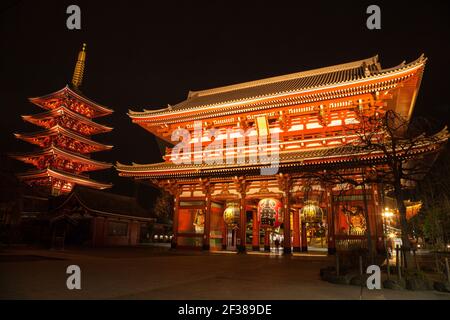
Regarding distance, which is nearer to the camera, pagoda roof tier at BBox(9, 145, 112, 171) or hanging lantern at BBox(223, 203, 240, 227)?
hanging lantern at BBox(223, 203, 240, 227)

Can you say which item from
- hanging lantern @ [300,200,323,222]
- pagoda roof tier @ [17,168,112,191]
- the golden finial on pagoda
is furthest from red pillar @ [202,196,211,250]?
the golden finial on pagoda

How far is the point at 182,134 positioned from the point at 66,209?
507 inches

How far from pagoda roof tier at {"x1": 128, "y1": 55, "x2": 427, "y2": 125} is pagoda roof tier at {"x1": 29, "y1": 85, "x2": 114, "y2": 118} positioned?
21877 millimetres

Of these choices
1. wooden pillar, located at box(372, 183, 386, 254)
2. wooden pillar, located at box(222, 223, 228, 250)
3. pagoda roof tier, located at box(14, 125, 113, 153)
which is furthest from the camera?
pagoda roof tier, located at box(14, 125, 113, 153)

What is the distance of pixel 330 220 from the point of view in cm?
1861

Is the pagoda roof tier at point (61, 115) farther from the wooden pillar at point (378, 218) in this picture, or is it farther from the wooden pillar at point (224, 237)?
the wooden pillar at point (378, 218)

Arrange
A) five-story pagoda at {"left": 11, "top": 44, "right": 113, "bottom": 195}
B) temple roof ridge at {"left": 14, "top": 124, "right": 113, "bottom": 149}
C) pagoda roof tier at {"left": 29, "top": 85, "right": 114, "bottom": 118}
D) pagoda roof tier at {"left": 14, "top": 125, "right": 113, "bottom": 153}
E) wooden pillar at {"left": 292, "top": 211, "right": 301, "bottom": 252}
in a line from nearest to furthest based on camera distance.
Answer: wooden pillar at {"left": 292, "top": 211, "right": 301, "bottom": 252}
five-story pagoda at {"left": 11, "top": 44, "right": 113, "bottom": 195}
temple roof ridge at {"left": 14, "top": 124, "right": 113, "bottom": 149}
pagoda roof tier at {"left": 14, "top": 125, "right": 113, "bottom": 153}
pagoda roof tier at {"left": 29, "top": 85, "right": 114, "bottom": 118}

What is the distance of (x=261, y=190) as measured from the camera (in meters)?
21.4

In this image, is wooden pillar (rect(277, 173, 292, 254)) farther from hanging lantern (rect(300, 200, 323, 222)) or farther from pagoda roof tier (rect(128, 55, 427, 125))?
pagoda roof tier (rect(128, 55, 427, 125))

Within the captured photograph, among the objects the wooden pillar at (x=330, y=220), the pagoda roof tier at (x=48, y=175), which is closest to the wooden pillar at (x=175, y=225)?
the wooden pillar at (x=330, y=220)

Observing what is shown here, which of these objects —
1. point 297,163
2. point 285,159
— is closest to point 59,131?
point 285,159

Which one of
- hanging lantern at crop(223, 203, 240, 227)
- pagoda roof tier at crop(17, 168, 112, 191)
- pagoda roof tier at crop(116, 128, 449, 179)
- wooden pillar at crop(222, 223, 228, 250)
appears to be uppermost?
pagoda roof tier at crop(17, 168, 112, 191)

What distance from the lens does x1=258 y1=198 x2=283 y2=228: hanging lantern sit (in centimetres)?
1998
